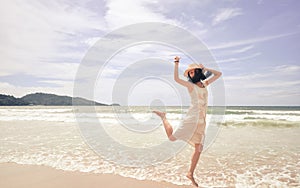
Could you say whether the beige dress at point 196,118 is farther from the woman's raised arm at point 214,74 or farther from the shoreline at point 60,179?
the shoreline at point 60,179

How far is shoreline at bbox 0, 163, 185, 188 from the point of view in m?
4.73

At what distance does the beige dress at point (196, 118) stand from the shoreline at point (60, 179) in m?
1.06

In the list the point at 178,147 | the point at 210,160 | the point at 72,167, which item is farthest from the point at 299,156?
the point at 72,167

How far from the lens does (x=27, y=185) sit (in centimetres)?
468

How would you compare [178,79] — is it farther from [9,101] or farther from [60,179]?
[9,101]

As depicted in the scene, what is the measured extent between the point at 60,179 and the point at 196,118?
10.4 feet

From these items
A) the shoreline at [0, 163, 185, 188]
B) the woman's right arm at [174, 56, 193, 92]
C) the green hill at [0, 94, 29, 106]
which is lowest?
the shoreline at [0, 163, 185, 188]

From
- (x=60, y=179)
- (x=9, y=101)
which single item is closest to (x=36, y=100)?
(x=9, y=101)

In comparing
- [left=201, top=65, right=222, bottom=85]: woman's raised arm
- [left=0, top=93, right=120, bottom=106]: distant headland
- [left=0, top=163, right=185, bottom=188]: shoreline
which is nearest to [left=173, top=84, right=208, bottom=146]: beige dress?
[left=201, top=65, right=222, bottom=85]: woman's raised arm

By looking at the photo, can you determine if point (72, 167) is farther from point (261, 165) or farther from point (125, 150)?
point (261, 165)

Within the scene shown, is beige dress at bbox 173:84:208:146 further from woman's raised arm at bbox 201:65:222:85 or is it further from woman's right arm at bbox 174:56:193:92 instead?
woman's raised arm at bbox 201:65:222:85

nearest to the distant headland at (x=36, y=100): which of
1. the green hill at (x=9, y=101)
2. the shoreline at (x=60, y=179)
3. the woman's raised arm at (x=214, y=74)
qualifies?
the green hill at (x=9, y=101)

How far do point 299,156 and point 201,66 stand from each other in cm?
491

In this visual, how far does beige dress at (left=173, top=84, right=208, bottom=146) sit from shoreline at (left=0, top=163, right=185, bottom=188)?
106 cm
